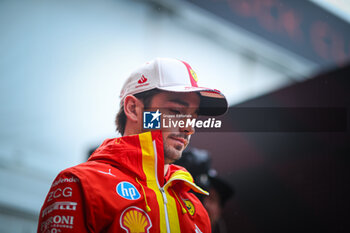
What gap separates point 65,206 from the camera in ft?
2.19

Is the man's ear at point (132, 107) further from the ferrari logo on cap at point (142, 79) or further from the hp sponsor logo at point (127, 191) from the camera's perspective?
the hp sponsor logo at point (127, 191)

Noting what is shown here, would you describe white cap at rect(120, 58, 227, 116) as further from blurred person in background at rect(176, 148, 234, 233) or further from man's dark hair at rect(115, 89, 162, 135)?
blurred person in background at rect(176, 148, 234, 233)

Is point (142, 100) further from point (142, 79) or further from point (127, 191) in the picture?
point (127, 191)

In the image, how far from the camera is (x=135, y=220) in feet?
2.31

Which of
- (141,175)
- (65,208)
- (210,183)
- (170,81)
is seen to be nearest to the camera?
(65,208)

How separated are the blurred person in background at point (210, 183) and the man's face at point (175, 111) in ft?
1.88

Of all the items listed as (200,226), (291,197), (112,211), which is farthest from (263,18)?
(112,211)

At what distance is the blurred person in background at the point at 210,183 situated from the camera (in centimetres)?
152

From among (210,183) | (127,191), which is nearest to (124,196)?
(127,191)

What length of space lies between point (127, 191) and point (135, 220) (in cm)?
7

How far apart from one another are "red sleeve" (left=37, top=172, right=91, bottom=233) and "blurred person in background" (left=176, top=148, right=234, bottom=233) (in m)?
0.80

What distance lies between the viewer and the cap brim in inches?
34.5

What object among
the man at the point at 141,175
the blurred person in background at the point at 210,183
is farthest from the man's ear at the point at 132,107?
the blurred person in background at the point at 210,183

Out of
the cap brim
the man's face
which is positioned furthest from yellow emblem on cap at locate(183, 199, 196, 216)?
the cap brim
